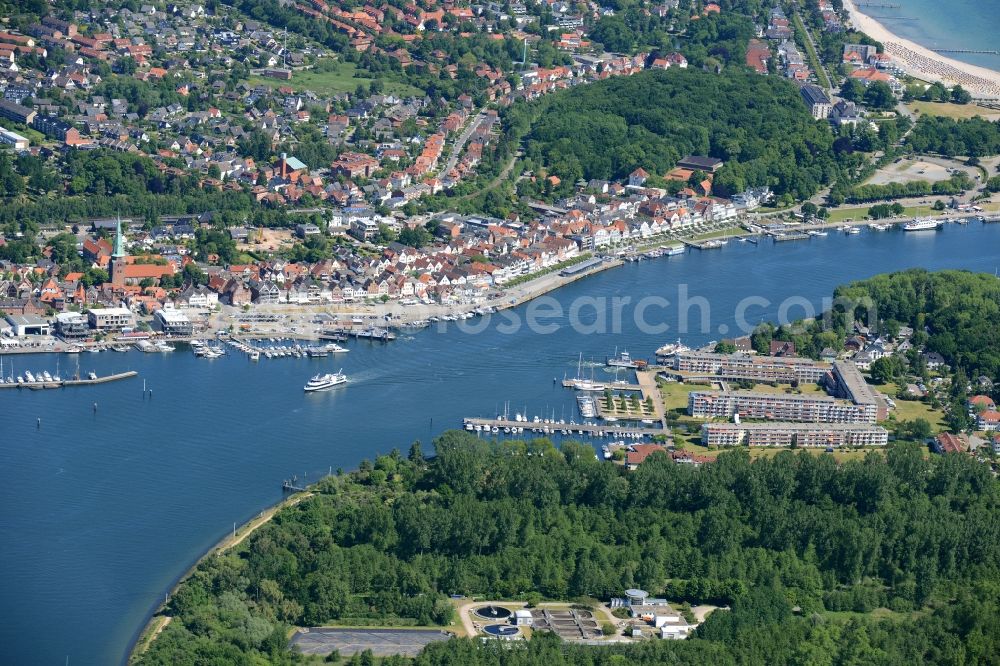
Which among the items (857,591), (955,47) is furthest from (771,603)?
(955,47)

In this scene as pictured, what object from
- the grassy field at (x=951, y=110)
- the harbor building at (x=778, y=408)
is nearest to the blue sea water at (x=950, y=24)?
the grassy field at (x=951, y=110)

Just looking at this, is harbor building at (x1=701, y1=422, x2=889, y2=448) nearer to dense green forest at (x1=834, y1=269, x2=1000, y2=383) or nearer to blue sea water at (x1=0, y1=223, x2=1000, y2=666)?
blue sea water at (x1=0, y1=223, x2=1000, y2=666)

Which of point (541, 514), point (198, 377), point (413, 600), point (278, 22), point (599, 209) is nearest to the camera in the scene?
point (413, 600)

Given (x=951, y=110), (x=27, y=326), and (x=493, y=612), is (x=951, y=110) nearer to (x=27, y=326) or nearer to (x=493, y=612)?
(x=27, y=326)

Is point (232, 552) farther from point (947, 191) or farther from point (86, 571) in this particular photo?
point (947, 191)

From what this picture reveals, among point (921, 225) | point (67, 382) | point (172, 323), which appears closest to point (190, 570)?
point (67, 382)

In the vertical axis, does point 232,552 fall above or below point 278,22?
below

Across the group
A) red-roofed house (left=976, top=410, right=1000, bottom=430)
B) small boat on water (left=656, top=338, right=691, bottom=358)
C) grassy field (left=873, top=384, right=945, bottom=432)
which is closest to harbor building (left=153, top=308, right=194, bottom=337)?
small boat on water (left=656, top=338, right=691, bottom=358)
